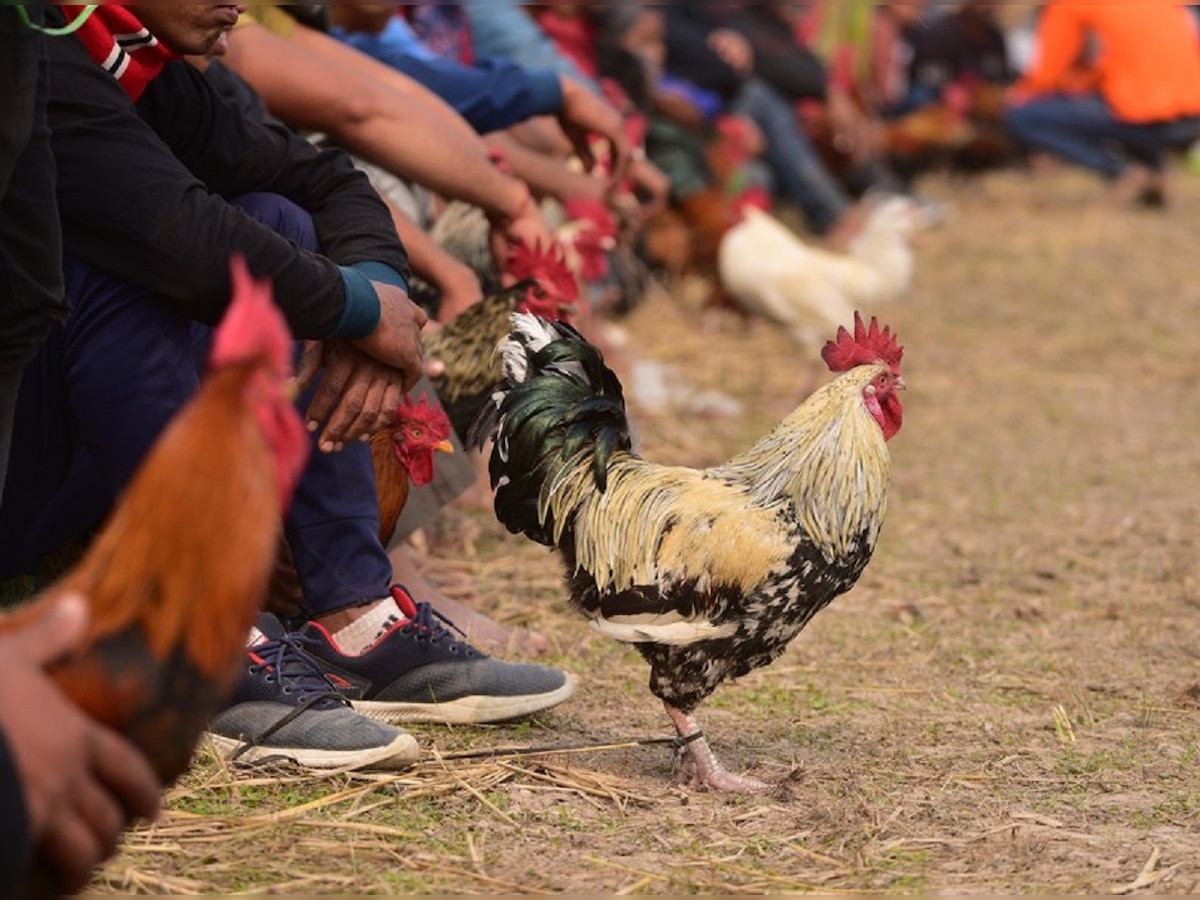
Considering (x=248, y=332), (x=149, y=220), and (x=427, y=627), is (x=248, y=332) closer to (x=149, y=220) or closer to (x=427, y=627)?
(x=149, y=220)

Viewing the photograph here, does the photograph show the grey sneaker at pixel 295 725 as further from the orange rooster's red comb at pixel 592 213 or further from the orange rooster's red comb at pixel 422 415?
the orange rooster's red comb at pixel 592 213

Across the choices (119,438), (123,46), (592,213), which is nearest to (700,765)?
(119,438)

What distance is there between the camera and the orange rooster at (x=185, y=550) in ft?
6.07

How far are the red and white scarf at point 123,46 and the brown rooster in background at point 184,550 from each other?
1.10m

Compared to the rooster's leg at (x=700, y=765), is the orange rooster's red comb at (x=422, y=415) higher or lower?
higher

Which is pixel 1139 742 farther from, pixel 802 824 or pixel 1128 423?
pixel 1128 423

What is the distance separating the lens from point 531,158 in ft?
17.9

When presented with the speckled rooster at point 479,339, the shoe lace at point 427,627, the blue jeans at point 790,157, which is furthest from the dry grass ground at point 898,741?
the blue jeans at point 790,157

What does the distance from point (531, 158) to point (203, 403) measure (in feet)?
12.2

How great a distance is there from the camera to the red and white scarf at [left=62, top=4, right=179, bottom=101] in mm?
2795

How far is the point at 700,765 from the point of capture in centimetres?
304

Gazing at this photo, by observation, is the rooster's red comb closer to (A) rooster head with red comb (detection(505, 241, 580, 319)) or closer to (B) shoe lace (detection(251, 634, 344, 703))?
(A) rooster head with red comb (detection(505, 241, 580, 319))

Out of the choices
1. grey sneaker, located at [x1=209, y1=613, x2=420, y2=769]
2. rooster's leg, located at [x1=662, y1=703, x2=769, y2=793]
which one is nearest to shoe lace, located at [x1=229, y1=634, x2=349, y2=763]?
grey sneaker, located at [x1=209, y1=613, x2=420, y2=769]

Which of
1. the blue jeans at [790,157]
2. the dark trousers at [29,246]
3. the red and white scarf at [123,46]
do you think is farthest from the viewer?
the blue jeans at [790,157]
